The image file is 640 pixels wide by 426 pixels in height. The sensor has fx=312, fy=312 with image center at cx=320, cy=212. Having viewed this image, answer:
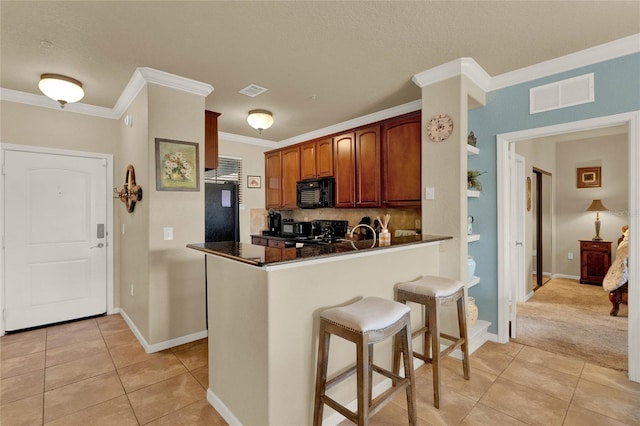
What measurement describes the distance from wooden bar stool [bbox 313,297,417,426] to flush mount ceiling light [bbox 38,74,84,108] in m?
3.07

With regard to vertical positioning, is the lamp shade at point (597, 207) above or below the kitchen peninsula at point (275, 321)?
above

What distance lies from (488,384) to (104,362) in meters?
3.09

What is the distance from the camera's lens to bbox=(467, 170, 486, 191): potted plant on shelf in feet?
9.96

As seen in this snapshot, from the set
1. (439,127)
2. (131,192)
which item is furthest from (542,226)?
(131,192)

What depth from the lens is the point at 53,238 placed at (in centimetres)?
350

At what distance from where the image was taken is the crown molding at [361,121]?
145 inches

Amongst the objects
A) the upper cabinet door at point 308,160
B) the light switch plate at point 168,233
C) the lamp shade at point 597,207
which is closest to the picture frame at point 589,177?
the lamp shade at point 597,207

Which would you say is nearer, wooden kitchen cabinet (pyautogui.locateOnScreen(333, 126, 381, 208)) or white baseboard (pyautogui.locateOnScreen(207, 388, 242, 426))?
white baseboard (pyautogui.locateOnScreen(207, 388, 242, 426))

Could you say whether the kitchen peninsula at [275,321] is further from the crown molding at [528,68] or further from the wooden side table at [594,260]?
the wooden side table at [594,260]

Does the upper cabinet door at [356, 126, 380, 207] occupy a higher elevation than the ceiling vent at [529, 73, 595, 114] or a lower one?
lower

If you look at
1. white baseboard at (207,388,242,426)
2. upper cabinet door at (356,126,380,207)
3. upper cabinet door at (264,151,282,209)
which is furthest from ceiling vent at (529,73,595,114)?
upper cabinet door at (264,151,282,209)

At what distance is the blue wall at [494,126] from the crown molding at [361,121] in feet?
2.39

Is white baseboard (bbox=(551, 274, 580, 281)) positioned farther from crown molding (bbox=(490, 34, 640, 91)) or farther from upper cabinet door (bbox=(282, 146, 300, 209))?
upper cabinet door (bbox=(282, 146, 300, 209))

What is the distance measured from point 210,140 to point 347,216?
7.55 ft
